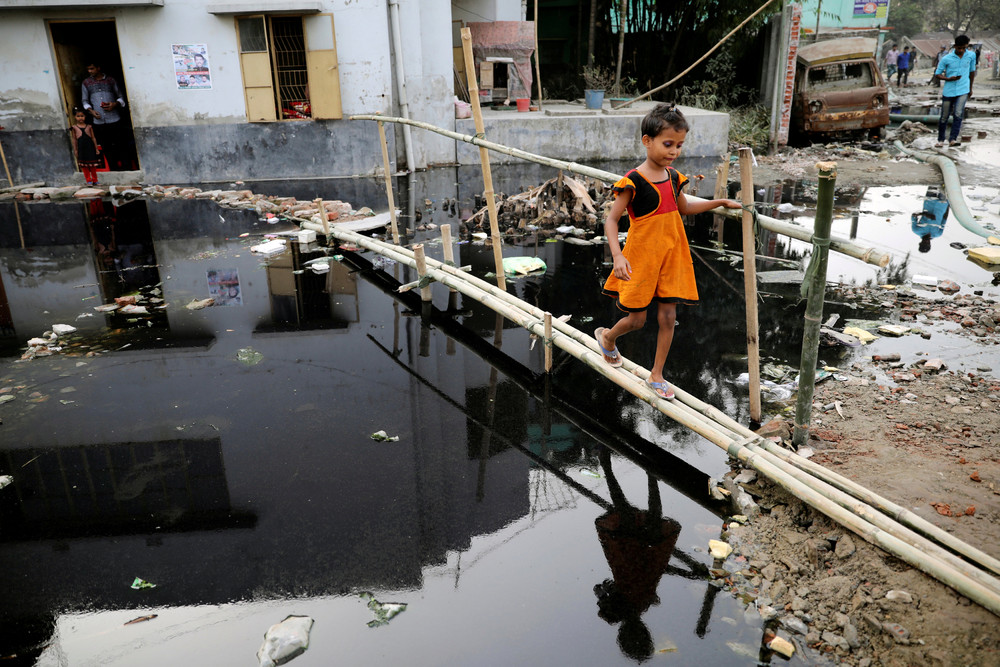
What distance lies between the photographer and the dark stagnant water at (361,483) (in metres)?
2.47

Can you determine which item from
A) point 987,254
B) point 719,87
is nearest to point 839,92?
point 719,87

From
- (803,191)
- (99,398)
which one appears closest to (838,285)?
(803,191)

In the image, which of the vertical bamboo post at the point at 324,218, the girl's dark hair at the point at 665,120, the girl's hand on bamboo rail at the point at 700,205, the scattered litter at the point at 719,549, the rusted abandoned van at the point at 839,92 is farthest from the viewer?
the rusted abandoned van at the point at 839,92

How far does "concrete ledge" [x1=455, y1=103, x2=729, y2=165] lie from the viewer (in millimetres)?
12391

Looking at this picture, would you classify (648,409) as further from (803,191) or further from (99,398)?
(803,191)

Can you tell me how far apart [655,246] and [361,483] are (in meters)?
1.80

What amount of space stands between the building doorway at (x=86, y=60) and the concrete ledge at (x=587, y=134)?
20.4 ft

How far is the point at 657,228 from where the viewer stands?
3.17m

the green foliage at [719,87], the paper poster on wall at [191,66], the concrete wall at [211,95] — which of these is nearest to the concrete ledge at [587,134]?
the concrete wall at [211,95]

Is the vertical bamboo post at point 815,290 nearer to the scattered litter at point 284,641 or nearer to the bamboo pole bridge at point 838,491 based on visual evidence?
the bamboo pole bridge at point 838,491

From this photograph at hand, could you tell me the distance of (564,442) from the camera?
369cm

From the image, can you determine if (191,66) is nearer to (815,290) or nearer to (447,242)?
(447,242)

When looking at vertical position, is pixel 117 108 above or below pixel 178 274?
above

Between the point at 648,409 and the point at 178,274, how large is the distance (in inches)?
195
